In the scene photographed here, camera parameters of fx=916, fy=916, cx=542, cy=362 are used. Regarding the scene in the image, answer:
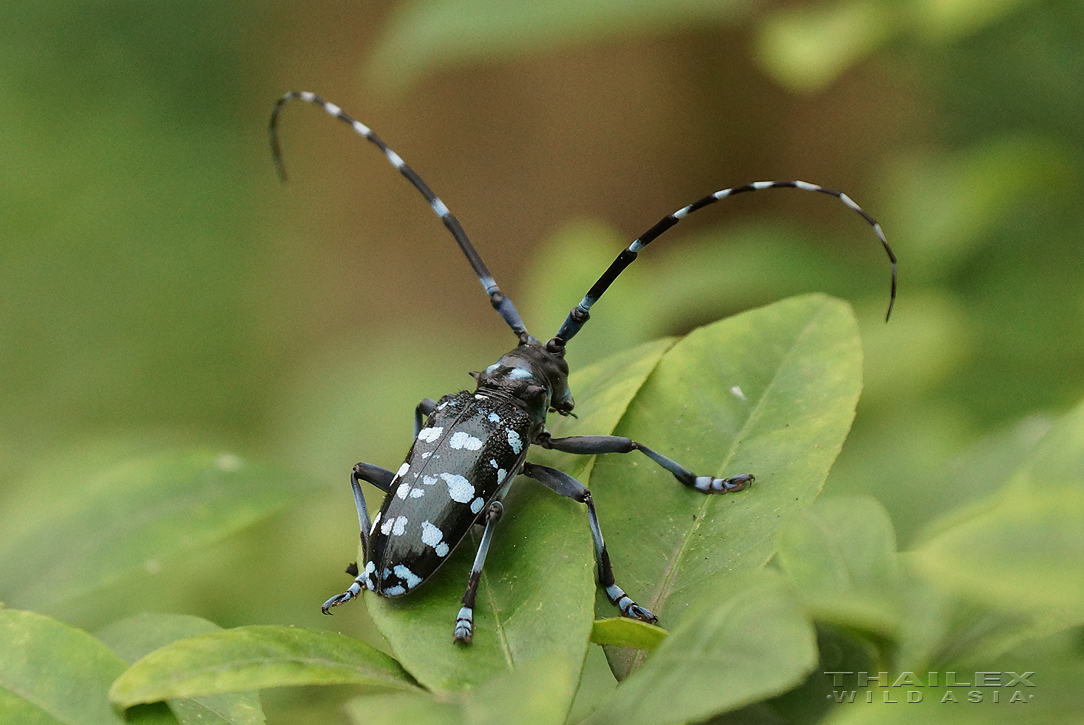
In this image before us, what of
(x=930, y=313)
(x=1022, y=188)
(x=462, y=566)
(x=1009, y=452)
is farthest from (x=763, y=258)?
(x=462, y=566)

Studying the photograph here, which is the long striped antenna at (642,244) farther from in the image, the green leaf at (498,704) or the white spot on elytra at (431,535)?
the green leaf at (498,704)

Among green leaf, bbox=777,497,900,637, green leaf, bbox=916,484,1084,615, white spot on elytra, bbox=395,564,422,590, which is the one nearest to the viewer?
green leaf, bbox=916,484,1084,615

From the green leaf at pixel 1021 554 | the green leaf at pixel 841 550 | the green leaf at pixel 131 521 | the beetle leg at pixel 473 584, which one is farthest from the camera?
the green leaf at pixel 131 521

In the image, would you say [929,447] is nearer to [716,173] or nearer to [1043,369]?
[1043,369]

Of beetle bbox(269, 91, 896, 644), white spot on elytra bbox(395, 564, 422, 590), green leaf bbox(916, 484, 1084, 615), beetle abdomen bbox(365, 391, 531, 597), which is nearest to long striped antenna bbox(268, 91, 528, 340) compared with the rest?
beetle bbox(269, 91, 896, 644)

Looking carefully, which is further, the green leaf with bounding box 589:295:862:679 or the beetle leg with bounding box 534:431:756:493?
the beetle leg with bounding box 534:431:756:493

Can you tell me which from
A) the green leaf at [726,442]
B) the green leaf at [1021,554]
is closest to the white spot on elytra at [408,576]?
the green leaf at [726,442]

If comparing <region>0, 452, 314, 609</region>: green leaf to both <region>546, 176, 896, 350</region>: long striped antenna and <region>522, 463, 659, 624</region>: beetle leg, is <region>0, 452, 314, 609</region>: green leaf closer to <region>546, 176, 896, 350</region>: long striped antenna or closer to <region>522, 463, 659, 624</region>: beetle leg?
<region>522, 463, 659, 624</region>: beetle leg
